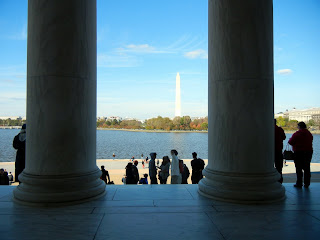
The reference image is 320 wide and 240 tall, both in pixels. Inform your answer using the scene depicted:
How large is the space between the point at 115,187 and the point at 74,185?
8020 millimetres

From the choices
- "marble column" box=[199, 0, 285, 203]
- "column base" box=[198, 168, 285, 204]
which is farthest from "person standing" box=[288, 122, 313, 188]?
"column base" box=[198, 168, 285, 204]

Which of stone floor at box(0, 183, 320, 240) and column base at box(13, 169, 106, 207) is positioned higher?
column base at box(13, 169, 106, 207)

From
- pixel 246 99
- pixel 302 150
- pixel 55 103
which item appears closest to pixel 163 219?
pixel 246 99

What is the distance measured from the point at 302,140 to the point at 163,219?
21901 millimetres

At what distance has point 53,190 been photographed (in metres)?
27.6

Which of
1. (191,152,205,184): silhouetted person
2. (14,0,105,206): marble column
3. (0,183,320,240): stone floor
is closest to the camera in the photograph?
(0,183,320,240): stone floor

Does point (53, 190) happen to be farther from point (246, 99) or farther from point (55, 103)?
point (246, 99)

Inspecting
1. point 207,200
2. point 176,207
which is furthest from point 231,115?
point 176,207

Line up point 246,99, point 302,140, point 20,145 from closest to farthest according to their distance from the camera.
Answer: point 246,99, point 302,140, point 20,145

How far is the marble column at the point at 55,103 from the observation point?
2811 cm

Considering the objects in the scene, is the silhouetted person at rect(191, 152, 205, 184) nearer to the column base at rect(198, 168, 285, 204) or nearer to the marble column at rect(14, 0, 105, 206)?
the column base at rect(198, 168, 285, 204)

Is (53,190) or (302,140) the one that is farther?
(302,140)

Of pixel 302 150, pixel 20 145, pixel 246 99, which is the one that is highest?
pixel 246 99

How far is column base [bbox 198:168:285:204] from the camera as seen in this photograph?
28141 mm
